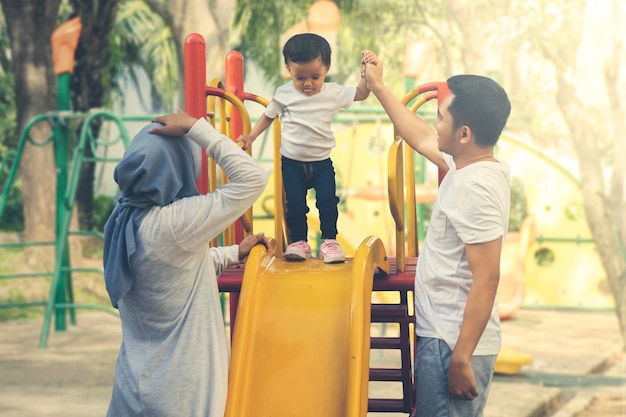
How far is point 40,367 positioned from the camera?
26.4ft

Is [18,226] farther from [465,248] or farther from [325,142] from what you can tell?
[465,248]

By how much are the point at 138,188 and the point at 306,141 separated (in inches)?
48.6

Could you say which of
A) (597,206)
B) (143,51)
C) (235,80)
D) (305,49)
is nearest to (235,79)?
(235,80)

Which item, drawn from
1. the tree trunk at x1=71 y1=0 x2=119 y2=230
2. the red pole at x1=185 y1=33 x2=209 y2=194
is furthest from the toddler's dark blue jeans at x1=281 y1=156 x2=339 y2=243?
the tree trunk at x1=71 y1=0 x2=119 y2=230

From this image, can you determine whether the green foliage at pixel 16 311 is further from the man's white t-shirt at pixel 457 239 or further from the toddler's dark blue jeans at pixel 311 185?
the man's white t-shirt at pixel 457 239

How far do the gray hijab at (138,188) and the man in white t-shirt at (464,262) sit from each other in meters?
0.75

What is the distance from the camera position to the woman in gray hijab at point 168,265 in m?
2.75

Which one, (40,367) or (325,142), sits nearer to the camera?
(325,142)

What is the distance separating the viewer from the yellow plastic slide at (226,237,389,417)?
10.1 ft

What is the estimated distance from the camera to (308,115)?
381 cm

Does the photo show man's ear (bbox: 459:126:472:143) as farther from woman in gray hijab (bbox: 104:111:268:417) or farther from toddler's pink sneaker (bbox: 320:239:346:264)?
toddler's pink sneaker (bbox: 320:239:346:264)

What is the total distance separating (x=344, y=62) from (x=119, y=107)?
4205mm

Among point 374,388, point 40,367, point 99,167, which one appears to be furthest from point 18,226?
point 374,388

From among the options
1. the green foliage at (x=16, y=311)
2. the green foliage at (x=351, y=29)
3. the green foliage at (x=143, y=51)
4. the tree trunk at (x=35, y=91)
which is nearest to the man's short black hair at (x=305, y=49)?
the green foliage at (x=16, y=311)
